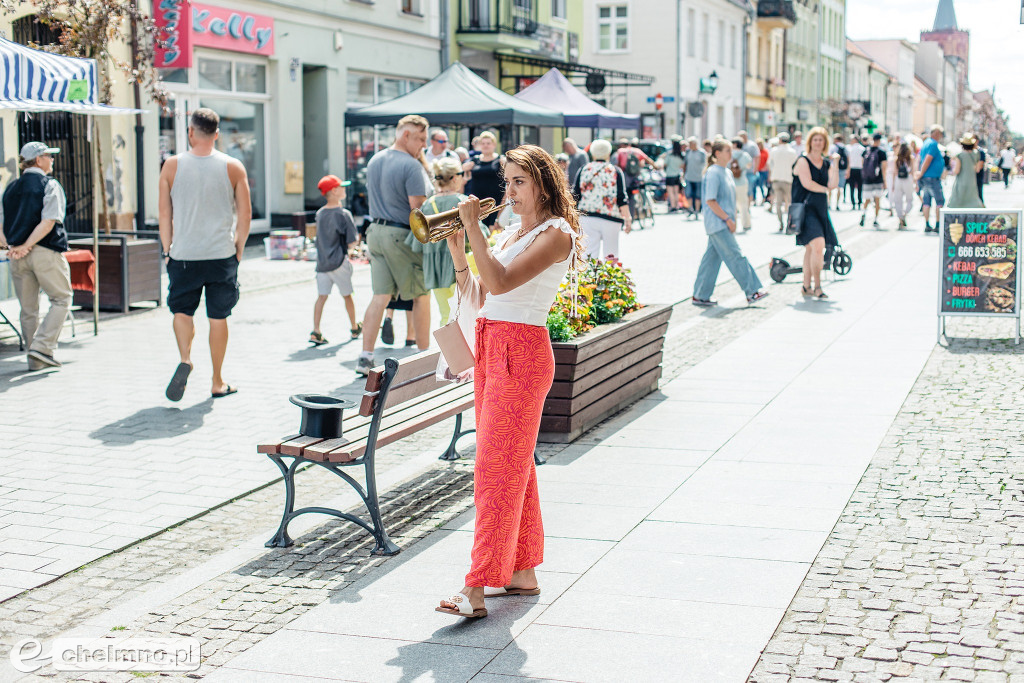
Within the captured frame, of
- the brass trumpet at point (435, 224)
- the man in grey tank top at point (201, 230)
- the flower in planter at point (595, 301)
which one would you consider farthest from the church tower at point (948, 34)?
the brass trumpet at point (435, 224)

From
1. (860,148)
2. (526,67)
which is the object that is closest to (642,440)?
(860,148)

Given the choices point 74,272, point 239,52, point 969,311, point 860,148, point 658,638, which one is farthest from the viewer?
point 860,148

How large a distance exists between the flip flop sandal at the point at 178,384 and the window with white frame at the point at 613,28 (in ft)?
128

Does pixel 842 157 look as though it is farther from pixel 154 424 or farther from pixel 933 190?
pixel 154 424

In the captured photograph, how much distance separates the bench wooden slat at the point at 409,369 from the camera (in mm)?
5148

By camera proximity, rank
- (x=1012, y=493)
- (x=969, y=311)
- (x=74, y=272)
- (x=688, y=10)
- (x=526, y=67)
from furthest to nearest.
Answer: (x=688, y=10) → (x=526, y=67) → (x=74, y=272) → (x=969, y=311) → (x=1012, y=493)

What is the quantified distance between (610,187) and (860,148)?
16553mm

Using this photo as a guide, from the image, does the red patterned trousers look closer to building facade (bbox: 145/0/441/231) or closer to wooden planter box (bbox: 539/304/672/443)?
wooden planter box (bbox: 539/304/672/443)

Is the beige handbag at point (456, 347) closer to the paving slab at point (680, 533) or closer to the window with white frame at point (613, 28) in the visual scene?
the paving slab at point (680, 533)

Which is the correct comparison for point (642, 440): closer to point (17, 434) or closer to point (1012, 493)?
point (1012, 493)

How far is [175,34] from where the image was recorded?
16.9 metres

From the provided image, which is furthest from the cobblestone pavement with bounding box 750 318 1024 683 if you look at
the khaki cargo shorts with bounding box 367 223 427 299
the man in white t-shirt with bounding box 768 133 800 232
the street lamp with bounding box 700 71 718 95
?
the street lamp with bounding box 700 71 718 95

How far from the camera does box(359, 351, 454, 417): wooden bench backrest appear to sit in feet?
16.9

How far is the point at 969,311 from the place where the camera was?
34.3 ft
